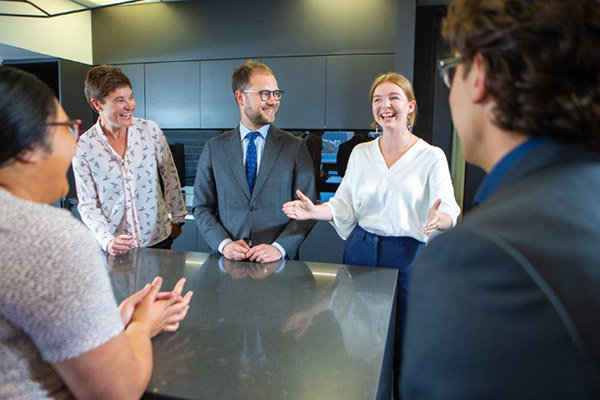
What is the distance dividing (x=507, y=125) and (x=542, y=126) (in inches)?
1.7

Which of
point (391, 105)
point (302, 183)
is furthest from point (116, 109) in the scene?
point (391, 105)

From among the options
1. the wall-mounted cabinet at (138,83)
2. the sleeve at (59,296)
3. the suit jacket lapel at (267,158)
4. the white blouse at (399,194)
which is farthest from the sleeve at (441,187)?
the wall-mounted cabinet at (138,83)

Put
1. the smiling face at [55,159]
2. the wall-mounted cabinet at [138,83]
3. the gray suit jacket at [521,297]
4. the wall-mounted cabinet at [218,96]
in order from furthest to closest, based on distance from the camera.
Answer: the wall-mounted cabinet at [138,83] < the wall-mounted cabinet at [218,96] < the smiling face at [55,159] < the gray suit jacket at [521,297]

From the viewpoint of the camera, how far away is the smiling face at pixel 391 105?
1.89m

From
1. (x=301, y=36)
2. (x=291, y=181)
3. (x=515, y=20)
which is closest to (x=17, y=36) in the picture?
(x=301, y=36)

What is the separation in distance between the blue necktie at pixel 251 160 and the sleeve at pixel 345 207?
0.36 metres

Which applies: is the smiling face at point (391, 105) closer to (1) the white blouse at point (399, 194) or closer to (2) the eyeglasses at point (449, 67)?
(1) the white blouse at point (399, 194)

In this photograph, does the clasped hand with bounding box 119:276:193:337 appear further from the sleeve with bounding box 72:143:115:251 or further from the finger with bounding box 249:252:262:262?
the sleeve with bounding box 72:143:115:251

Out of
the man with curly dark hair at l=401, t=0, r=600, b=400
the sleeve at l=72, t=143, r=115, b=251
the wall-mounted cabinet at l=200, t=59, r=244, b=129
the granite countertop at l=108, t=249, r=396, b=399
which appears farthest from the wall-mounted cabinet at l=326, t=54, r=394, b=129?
the man with curly dark hair at l=401, t=0, r=600, b=400

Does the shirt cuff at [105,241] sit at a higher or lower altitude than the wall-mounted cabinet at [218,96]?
lower

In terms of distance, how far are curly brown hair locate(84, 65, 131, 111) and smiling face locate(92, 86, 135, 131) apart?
2cm

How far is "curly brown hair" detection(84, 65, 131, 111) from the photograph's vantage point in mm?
1966

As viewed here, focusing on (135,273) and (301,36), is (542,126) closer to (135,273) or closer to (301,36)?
(135,273)

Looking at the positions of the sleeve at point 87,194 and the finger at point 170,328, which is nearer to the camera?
the finger at point 170,328
